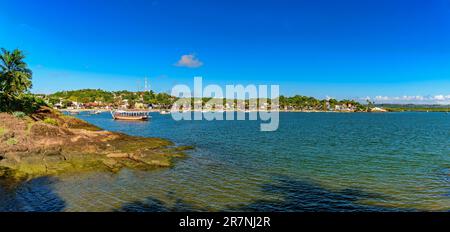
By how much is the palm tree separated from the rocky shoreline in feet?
67.2

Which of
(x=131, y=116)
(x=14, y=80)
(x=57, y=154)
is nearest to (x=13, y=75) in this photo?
(x=14, y=80)

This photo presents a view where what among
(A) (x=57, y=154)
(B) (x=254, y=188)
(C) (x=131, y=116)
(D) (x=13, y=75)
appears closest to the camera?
(B) (x=254, y=188)

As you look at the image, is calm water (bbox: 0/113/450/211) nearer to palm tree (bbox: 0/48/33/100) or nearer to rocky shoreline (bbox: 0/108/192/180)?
rocky shoreline (bbox: 0/108/192/180)

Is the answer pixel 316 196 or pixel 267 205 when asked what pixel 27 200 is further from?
pixel 316 196

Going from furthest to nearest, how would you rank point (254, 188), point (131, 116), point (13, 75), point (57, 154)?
1. point (131, 116)
2. point (13, 75)
3. point (57, 154)
4. point (254, 188)

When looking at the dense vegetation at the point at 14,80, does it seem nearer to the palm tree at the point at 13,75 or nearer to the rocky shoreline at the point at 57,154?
the palm tree at the point at 13,75

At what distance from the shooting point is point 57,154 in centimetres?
2938

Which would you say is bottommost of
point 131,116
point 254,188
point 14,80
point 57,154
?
point 254,188

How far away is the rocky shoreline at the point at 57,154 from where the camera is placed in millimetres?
26078

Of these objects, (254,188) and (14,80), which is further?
(14,80)

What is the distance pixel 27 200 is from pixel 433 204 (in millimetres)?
24990

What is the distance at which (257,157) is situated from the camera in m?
36.8

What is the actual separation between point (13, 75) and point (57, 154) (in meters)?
36.2

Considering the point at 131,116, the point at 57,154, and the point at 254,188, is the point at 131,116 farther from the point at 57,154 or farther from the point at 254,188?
the point at 254,188
